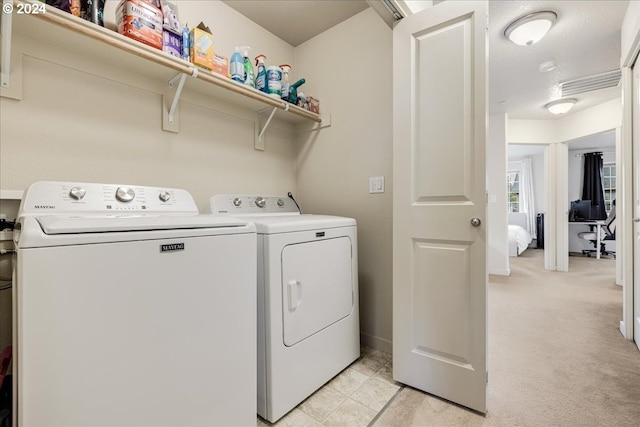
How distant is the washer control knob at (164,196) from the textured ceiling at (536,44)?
4.64 feet

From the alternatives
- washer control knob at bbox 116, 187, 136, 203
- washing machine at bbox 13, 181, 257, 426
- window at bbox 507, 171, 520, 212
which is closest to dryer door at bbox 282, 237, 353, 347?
washing machine at bbox 13, 181, 257, 426

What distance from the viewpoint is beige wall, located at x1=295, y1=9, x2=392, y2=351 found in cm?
195

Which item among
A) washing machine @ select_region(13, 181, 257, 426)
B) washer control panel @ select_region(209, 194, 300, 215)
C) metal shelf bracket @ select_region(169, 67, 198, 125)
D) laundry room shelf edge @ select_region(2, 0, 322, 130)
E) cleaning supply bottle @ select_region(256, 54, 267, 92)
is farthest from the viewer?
cleaning supply bottle @ select_region(256, 54, 267, 92)

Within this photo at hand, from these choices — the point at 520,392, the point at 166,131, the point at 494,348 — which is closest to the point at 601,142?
the point at 494,348

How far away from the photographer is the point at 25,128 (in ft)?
3.99

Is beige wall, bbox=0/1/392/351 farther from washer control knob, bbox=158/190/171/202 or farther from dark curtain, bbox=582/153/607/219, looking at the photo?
dark curtain, bbox=582/153/607/219

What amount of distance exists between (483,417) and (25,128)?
95.2 inches

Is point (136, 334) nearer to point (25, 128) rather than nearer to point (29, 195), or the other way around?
point (29, 195)

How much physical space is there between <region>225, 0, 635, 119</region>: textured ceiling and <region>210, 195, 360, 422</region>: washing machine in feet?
4.60

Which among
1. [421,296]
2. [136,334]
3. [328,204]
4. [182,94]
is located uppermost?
[182,94]

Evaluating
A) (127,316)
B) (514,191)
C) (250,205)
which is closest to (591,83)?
(250,205)

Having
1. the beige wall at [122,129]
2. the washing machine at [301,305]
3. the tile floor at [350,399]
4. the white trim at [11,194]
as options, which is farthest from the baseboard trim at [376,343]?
the white trim at [11,194]

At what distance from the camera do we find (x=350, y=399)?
1474mm

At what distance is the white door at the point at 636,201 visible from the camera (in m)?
2.00
